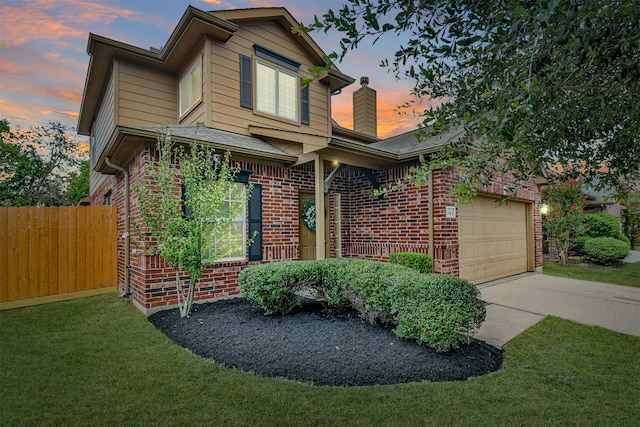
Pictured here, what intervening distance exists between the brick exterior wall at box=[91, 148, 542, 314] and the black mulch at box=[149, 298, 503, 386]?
93 cm

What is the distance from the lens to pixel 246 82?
7.59m

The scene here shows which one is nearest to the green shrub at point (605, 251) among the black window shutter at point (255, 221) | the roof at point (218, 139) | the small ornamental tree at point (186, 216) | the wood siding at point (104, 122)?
the roof at point (218, 139)

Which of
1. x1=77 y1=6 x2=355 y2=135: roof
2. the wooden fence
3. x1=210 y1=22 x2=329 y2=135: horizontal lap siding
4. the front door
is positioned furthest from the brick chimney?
the wooden fence

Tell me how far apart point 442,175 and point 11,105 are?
12.2 m

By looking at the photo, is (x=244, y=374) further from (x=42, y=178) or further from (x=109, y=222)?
(x=42, y=178)

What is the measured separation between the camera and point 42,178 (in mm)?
14406

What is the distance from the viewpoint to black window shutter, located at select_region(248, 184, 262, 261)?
6.20 meters

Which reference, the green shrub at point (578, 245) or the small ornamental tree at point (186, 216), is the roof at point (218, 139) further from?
the green shrub at point (578, 245)

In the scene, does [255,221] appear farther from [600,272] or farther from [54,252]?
[600,272]

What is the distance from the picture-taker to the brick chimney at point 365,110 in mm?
11898

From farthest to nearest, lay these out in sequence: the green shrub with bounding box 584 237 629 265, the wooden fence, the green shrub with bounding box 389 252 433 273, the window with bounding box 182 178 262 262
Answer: the green shrub with bounding box 584 237 629 265 < the green shrub with bounding box 389 252 433 273 < the window with bounding box 182 178 262 262 < the wooden fence

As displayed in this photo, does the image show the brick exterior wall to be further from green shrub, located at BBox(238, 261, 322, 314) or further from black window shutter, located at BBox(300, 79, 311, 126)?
black window shutter, located at BBox(300, 79, 311, 126)

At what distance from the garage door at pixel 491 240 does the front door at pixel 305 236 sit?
10.9 feet

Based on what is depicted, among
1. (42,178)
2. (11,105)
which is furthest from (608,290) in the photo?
(42,178)
